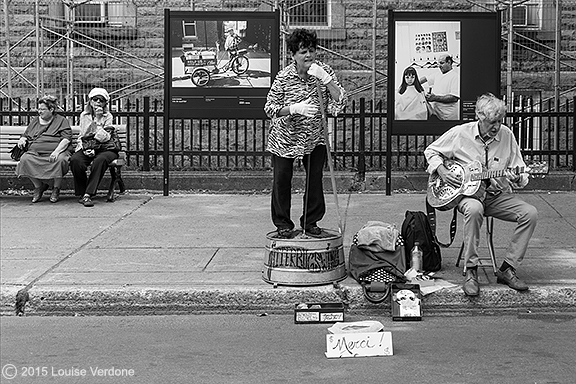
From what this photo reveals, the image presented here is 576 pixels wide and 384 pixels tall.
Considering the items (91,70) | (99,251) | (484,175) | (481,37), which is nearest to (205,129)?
(91,70)

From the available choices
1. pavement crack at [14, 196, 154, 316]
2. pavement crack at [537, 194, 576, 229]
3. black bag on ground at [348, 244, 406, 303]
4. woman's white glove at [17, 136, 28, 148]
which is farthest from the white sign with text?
woman's white glove at [17, 136, 28, 148]

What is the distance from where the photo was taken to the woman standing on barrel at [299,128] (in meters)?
7.56

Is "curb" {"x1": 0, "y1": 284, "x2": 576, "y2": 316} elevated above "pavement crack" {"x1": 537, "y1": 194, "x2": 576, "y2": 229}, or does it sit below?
below

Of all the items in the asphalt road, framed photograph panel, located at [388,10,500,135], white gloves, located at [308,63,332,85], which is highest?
framed photograph panel, located at [388,10,500,135]

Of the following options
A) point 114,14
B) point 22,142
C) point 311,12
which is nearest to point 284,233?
point 22,142

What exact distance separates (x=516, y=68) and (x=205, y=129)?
525cm

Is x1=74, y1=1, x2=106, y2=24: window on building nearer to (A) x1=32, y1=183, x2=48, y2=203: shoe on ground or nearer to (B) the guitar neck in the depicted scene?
(A) x1=32, y1=183, x2=48, y2=203: shoe on ground

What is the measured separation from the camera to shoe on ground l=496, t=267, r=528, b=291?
23.4 feet

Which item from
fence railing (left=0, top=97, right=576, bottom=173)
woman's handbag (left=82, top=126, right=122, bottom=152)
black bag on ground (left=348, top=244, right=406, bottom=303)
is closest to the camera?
black bag on ground (left=348, top=244, right=406, bottom=303)

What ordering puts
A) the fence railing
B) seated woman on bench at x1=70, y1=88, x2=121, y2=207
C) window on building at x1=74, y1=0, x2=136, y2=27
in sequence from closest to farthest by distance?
seated woman on bench at x1=70, y1=88, x2=121, y2=207 < the fence railing < window on building at x1=74, y1=0, x2=136, y2=27

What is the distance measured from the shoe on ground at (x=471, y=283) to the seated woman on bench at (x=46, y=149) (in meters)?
5.79

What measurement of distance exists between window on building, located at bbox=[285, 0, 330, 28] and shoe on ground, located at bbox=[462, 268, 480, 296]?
925 centimetres

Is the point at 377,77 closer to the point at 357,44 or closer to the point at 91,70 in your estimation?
the point at 357,44

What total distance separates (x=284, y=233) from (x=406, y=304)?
124 centimetres
